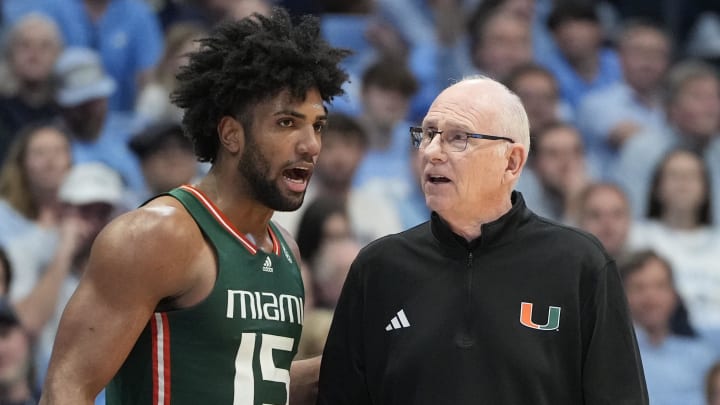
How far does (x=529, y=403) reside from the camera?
401 cm

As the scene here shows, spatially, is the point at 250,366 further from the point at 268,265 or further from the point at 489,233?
the point at 489,233

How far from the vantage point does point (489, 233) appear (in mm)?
4203

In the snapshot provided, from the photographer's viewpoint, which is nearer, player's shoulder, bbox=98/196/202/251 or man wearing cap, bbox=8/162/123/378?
player's shoulder, bbox=98/196/202/251

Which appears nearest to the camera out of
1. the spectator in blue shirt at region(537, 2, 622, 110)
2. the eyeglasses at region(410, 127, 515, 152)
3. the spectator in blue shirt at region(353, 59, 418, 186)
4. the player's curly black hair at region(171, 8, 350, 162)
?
the eyeglasses at region(410, 127, 515, 152)

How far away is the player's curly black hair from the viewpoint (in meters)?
4.37

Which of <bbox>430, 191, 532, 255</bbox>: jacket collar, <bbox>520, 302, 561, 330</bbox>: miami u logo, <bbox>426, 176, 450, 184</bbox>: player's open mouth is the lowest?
<bbox>520, 302, 561, 330</bbox>: miami u logo

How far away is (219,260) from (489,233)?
90 cm

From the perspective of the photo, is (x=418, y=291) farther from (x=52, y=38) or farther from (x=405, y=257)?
(x=52, y=38)

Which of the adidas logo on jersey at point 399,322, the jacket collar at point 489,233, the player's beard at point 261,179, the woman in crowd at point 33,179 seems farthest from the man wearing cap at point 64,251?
the jacket collar at point 489,233

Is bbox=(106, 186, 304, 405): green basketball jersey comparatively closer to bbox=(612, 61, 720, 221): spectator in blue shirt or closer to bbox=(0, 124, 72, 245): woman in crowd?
bbox=(0, 124, 72, 245): woman in crowd

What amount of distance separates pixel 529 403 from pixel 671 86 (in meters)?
6.39

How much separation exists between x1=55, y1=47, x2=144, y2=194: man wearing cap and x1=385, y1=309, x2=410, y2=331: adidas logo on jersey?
4.38 meters

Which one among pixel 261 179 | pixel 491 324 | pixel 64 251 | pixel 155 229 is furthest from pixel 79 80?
pixel 491 324

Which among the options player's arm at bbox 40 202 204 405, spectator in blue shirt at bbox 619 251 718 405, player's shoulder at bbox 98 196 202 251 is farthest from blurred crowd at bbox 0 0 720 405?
player's arm at bbox 40 202 204 405
